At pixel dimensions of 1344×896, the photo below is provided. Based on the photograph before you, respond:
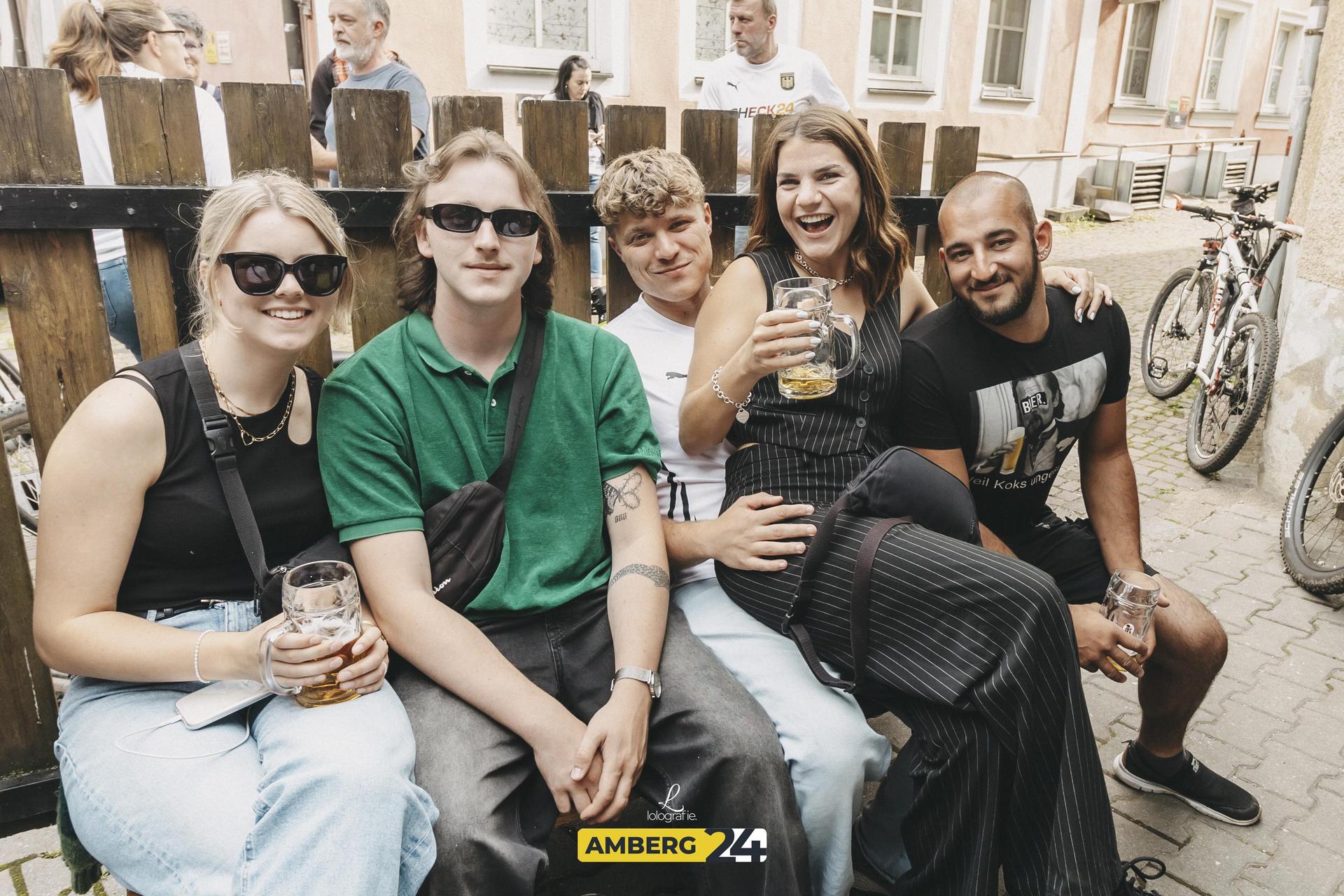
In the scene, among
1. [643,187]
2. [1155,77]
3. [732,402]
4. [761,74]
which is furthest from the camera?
[1155,77]

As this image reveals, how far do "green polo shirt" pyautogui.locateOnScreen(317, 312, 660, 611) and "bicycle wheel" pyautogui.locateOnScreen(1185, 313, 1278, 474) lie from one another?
13.8 feet

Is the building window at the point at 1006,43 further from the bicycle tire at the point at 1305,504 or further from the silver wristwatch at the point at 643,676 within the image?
the silver wristwatch at the point at 643,676

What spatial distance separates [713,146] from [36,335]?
6.41ft

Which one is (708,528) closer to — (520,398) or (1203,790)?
(520,398)

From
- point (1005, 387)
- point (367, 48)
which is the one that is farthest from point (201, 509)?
point (367, 48)

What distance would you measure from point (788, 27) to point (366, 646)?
11.3 m

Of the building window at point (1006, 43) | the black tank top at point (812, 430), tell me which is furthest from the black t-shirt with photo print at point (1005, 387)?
the building window at point (1006, 43)

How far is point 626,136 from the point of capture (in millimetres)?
2855

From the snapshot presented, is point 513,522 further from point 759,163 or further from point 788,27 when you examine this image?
point 788,27

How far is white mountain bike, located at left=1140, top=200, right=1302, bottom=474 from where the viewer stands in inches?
206

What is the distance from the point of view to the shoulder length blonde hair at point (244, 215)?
6.56 feet

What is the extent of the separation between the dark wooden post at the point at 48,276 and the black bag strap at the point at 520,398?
104cm

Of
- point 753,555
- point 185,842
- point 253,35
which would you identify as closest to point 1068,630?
point 753,555

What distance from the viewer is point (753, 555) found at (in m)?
2.34
